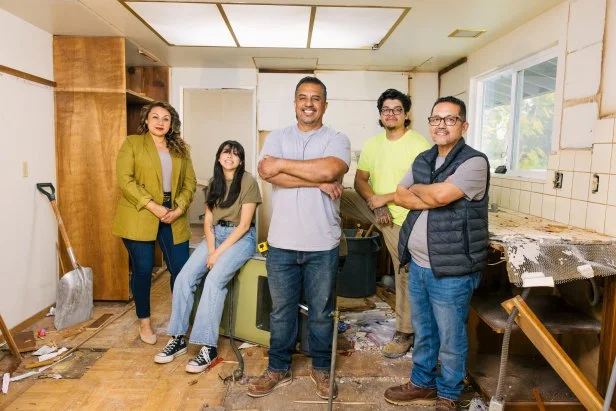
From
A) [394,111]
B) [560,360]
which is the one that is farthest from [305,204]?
[560,360]

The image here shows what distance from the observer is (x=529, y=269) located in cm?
196

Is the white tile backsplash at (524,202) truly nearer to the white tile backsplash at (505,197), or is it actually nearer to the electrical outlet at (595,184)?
the white tile backsplash at (505,197)

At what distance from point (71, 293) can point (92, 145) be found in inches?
45.8

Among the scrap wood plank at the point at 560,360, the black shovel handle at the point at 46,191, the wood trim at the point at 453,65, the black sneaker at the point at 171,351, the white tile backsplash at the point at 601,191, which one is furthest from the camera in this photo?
the wood trim at the point at 453,65

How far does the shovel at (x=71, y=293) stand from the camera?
10.3 feet

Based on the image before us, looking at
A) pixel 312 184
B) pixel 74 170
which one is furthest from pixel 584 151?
pixel 74 170

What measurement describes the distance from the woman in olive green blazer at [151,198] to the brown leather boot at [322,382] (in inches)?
45.6

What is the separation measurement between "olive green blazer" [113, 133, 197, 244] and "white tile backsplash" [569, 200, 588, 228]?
2.34 meters

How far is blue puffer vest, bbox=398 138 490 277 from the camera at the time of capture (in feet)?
6.33

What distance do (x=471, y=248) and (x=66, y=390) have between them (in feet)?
7.04

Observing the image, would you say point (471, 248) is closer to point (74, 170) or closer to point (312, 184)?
point (312, 184)

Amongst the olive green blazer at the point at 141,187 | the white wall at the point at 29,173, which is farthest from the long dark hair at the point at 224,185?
the white wall at the point at 29,173

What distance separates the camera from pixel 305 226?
2178mm

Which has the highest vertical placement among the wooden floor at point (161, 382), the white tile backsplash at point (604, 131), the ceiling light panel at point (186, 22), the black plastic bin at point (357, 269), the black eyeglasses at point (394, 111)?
the ceiling light panel at point (186, 22)
